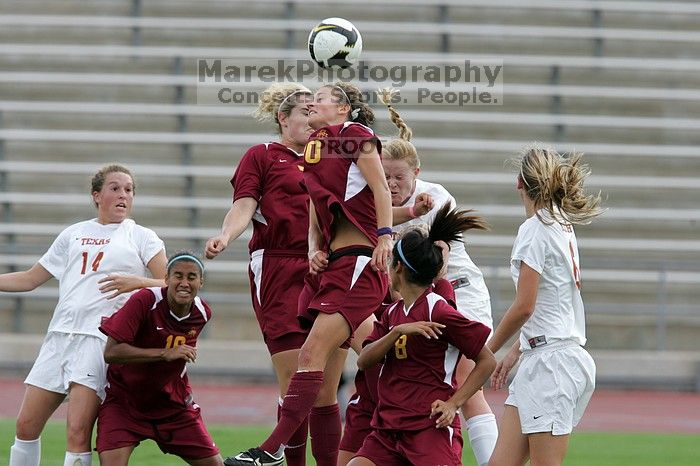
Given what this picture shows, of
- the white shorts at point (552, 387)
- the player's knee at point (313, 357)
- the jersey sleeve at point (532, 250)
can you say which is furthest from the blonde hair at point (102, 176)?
the white shorts at point (552, 387)

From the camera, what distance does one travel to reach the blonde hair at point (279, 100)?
21.6 feet

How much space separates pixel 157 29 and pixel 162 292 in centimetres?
1087

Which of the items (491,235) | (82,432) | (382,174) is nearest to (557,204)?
(382,174)

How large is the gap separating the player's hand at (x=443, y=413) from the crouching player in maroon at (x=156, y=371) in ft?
5.06

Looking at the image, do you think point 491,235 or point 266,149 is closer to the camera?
point 266,149

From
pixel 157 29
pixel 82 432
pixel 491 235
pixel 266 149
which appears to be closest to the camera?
pixel 82 432

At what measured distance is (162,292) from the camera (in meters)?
6.11

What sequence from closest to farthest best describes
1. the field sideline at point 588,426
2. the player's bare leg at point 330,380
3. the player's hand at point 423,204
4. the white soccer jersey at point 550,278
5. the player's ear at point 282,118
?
the white soccer jersey at point 550,278, the player's hand at point 423,204, the player's bare leg at point 330,380, the player's ear at point 282,118, the field sideline at point 588,426

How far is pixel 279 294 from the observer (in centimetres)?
640

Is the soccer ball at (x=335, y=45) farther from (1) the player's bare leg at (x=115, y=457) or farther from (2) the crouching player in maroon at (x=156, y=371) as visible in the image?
(1) the player's bare leg at (x=115, y=457)

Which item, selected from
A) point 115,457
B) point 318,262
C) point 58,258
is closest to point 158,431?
point 115,457

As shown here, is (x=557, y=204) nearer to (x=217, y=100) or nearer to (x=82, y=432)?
(x=82, y=432)

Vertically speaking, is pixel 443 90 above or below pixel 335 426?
above

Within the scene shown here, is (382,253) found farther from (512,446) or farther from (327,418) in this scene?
(327,418)
